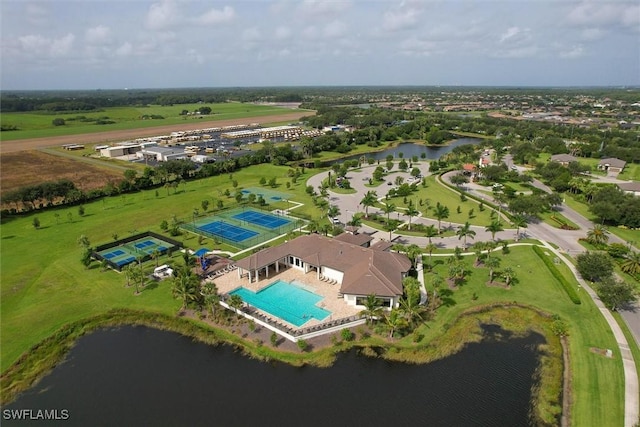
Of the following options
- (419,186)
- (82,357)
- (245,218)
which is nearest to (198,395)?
(82,357)

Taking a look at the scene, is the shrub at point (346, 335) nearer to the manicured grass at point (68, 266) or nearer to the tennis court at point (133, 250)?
the manicured grass at point (68, 266)

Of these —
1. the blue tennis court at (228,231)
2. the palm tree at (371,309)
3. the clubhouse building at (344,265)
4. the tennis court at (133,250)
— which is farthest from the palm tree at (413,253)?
the tennis court at (133,250)

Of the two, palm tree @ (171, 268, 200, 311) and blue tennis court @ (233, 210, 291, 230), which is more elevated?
palm tree @ (171, 268, 200, 311)

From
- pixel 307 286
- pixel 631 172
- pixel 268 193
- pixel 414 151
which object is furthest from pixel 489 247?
pixel 414 151

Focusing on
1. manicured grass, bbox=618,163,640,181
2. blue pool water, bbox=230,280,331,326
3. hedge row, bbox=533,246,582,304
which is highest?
manicured grass, bbox=618,163,640,181

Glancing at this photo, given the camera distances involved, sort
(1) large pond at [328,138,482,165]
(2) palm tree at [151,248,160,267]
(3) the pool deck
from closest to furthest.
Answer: (3) the pool deck
(2) palm tree at [151,248,160,267]
(1) large pond at [328,138,482,165]

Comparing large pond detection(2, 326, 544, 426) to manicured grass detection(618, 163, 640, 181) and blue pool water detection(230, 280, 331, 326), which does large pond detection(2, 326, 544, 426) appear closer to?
blue pool water detection(230, 280, 331, 326)

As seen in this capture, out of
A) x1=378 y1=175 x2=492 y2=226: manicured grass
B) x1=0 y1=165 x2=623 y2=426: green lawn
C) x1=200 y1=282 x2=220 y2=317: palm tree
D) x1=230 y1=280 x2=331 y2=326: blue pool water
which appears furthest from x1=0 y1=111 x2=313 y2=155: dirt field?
x1=378 y1=175 x2=492 y2=226: manicured grass

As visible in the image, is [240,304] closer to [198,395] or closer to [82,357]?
[198,395]
